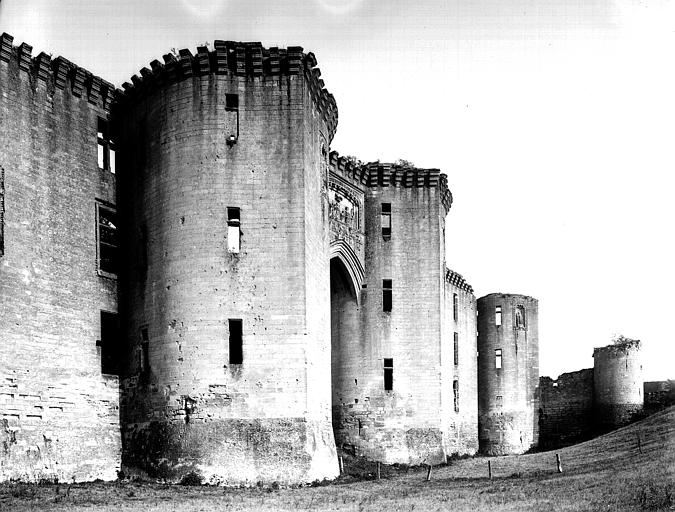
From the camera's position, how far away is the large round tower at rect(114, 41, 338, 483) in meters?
24.5

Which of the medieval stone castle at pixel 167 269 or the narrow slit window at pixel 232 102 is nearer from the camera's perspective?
the medieval stone castle at pixel 167 269

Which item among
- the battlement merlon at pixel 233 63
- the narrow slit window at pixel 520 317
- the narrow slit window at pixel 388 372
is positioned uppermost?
the battlement merlon at pixel 233 63

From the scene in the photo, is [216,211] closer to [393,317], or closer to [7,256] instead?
[7,256]

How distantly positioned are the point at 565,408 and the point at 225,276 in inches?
1419

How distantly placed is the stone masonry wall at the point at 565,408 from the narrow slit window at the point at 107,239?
35.3 metres

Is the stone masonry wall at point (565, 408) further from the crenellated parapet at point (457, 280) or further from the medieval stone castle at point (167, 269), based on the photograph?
the medieval stone castle at point (167, 269)

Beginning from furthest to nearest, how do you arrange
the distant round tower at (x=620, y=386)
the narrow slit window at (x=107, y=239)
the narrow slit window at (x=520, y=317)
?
the narrow slit window at (x=520, y=317) → the distant round tower at (x=620, y=386) → the narrow slit window at (x=107, y=239)

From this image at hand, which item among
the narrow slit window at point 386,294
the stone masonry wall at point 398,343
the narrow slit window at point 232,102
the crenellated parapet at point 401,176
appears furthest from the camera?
the crenellated parapet at point 401,176

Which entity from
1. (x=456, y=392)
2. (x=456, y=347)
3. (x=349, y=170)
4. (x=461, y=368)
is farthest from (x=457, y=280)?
(x=349, y=170)

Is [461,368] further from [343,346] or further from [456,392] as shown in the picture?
[343,346]

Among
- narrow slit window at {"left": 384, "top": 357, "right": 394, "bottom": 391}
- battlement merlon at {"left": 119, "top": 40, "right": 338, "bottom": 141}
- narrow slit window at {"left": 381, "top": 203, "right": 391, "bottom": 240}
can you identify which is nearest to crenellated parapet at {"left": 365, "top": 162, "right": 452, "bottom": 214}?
narrow slit window at {"left": 381, "top": 203, "right": 391, "bottom": 240}

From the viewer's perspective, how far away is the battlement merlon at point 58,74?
942 inches

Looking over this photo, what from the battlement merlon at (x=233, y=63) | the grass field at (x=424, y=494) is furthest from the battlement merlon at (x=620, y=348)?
the battlement merlon at (x=233, y=63)

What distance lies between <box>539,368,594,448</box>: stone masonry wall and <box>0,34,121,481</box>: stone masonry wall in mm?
36002
